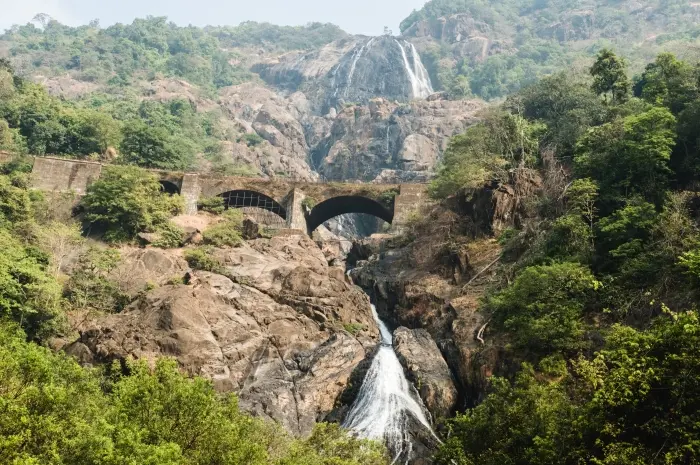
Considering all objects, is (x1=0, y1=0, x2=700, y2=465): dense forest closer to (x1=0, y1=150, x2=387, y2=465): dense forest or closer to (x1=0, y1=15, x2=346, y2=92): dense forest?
(x1=0, y1=150, x2=387, y2=465): dense forest

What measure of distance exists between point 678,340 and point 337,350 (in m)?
16.7

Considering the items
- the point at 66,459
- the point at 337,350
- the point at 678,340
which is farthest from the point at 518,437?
the point at 337,350

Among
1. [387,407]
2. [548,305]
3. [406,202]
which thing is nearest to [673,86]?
[548,305]

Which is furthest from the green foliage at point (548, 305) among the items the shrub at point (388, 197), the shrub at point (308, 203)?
the shrub at point (308, 203)

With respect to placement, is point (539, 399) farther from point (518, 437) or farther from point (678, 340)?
point (678, 340)

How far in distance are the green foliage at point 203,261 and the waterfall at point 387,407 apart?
39.1 ft

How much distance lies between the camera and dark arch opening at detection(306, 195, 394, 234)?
48188mm

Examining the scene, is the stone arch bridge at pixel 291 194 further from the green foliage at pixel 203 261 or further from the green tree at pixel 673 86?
the green tree at pixel 673 86

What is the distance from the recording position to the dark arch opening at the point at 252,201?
47969 mm

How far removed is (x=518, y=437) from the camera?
15359mm

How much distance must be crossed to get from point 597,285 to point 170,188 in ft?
117

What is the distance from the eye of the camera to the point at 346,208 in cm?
5178

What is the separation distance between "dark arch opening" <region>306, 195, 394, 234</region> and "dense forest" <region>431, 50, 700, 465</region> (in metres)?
9.41

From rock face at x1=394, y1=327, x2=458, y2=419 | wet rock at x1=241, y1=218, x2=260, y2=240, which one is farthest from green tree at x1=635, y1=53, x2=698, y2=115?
wet rock at x1=241, y1=218, x2=260, y2=240
